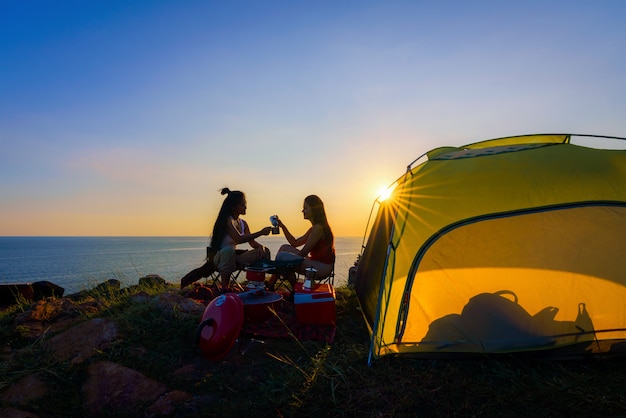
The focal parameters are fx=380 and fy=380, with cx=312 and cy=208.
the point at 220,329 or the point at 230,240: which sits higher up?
the point at 230,240

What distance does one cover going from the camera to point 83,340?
14.2 feet

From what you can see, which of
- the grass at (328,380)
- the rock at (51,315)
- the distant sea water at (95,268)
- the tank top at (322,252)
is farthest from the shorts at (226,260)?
the distant sea water at (95,268)

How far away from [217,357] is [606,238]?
4.90m

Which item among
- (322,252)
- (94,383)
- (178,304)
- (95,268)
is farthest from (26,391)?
(95,268)

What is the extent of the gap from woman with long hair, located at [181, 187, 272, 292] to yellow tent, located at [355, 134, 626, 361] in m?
2.20

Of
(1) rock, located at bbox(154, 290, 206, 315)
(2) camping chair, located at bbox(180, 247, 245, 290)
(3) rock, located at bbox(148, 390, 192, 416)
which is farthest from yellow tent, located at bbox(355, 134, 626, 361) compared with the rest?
(2) camping chair, located at bbox(180, 247, 245, 290)

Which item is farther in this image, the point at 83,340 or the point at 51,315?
the point at 51,315

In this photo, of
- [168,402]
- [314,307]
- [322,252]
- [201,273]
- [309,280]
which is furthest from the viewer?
[201,273]

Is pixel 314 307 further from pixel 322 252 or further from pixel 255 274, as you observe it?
pixel 322 252

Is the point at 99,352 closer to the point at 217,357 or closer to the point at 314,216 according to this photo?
the point at 217,357

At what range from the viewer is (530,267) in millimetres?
4961

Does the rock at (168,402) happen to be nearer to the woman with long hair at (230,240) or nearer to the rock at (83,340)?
the rock at (83,340)

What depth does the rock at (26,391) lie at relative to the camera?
3.43 metres

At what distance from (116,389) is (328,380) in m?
2.00
